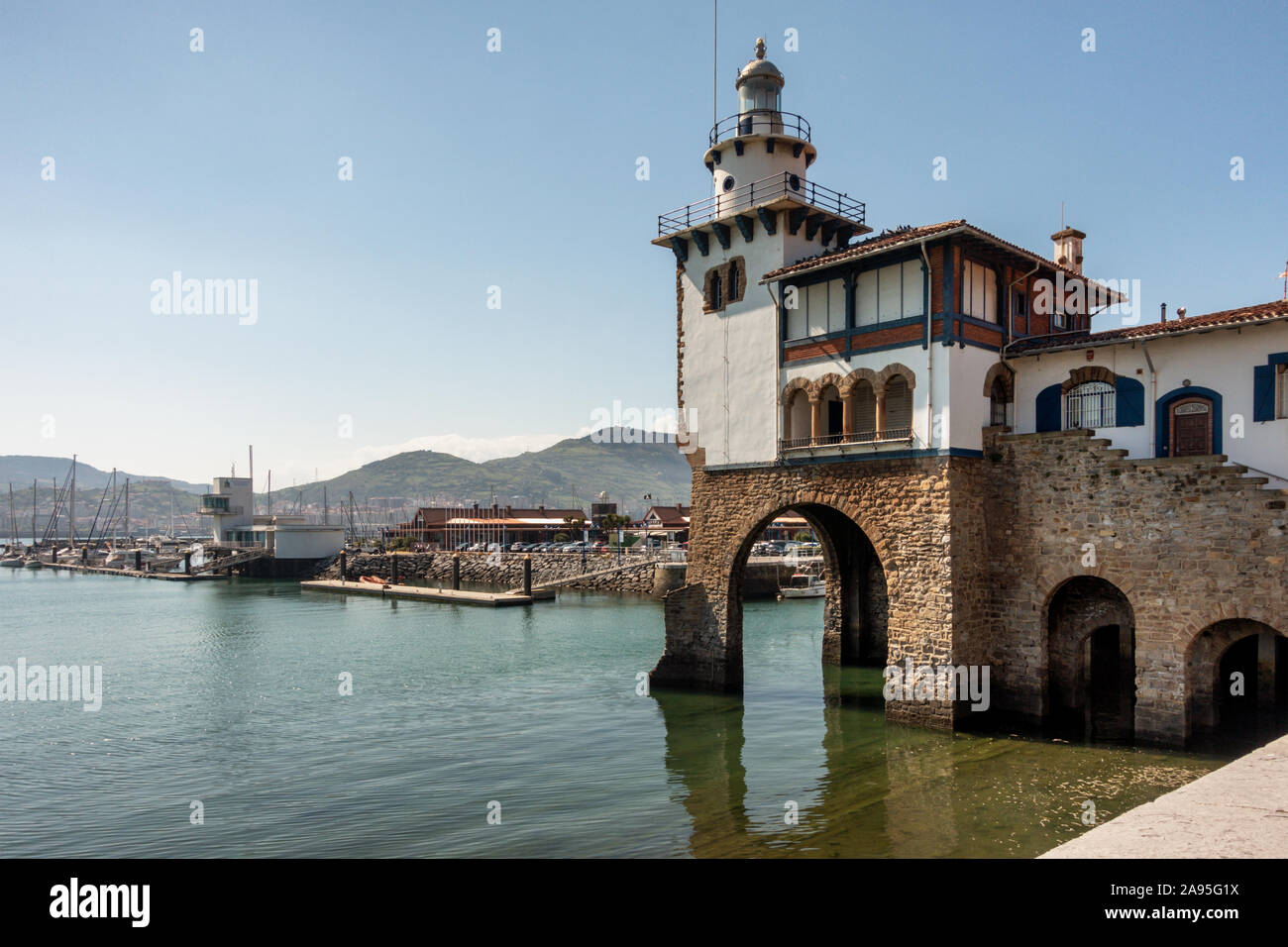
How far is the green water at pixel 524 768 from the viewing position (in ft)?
50.6

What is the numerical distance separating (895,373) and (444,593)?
4875 centimetres

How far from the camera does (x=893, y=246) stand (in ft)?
68.9

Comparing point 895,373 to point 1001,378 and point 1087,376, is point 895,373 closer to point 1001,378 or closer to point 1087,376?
point 1001,378

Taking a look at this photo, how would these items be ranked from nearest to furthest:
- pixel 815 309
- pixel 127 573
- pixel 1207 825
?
1. pixel 1207 825
2. pixel 815 309
3. pixel 127 573

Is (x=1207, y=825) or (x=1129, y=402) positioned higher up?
(x=1129, y=402)

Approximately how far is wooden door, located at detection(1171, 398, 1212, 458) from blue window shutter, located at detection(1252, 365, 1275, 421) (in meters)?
0.89

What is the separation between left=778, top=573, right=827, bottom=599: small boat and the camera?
5894 centimetres

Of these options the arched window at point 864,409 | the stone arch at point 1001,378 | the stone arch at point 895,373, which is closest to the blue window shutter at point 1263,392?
the stone arch at point 1001,378

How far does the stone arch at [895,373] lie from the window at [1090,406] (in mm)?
3852

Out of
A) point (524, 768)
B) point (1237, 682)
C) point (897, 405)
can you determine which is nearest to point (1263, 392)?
point (1237, 682)

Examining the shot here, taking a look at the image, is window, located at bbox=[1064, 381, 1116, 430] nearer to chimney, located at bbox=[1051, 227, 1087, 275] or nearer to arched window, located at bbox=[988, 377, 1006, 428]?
arched window, located at bbox=[988, 377, 1006, 428]

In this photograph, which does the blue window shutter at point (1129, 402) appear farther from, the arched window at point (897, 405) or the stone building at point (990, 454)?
the arched window at point (897, 405)
